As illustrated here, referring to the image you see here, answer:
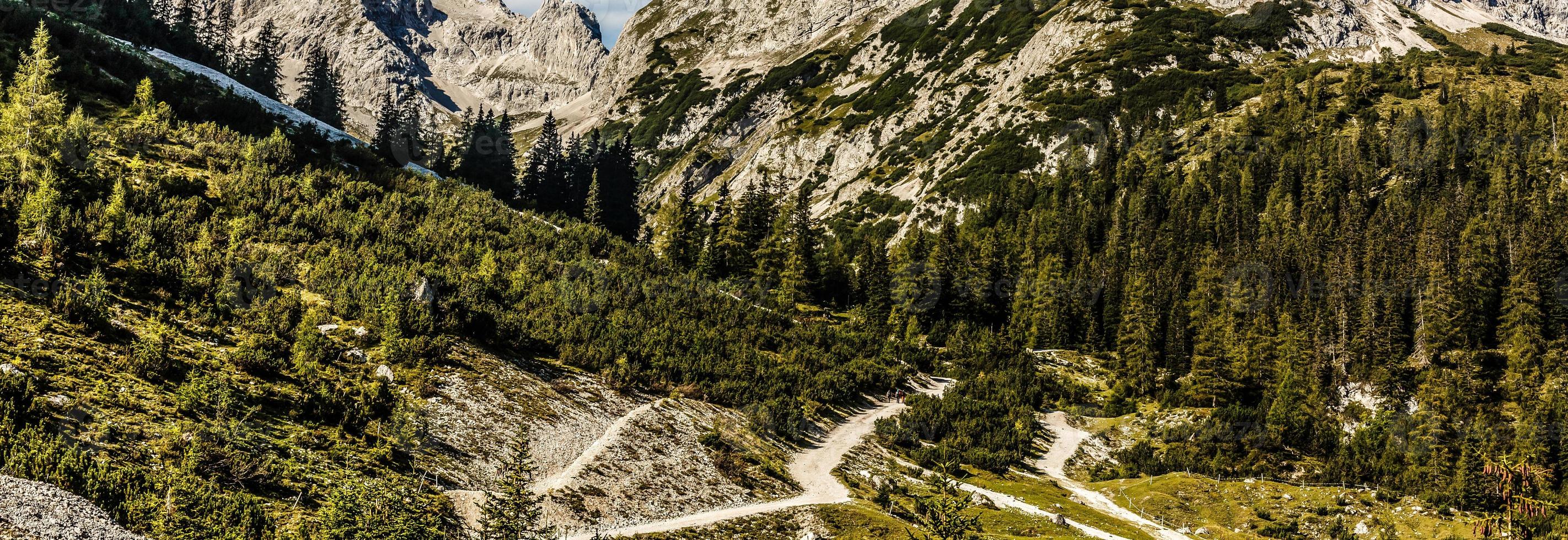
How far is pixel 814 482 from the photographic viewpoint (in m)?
30.8

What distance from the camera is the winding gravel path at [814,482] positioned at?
850 inches

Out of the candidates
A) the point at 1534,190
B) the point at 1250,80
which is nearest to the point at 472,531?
the point at 1534,190

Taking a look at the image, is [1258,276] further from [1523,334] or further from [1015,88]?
[1015,88]

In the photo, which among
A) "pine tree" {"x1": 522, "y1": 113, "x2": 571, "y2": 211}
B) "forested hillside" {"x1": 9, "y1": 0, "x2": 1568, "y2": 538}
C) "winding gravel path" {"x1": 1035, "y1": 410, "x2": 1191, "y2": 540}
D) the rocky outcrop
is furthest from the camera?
"pine tree" {"x1": 522, "y1": 113, "x2": 571, "y2": 211}

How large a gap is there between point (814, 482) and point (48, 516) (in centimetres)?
2397

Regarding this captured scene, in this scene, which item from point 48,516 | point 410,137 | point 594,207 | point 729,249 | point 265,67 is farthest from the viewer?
point 265,67

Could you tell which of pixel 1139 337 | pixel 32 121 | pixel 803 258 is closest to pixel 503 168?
pixel 803 258

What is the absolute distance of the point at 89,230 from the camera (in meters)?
22.9

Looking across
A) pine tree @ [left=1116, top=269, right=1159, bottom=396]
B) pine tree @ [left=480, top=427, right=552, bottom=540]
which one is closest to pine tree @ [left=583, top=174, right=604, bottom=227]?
pine tree @ [left=1116, top=269, right=1159, bottom=396]

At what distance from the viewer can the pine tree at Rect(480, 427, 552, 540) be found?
1446cm

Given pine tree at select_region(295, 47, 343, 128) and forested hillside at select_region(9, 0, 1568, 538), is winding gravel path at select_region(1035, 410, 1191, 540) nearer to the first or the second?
forested hillside at select_region(9, 0, 1568, 538)

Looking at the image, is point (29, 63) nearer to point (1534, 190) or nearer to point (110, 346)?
point (110, 346)

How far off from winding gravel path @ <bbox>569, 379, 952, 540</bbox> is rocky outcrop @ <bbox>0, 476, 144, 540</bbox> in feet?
31.9

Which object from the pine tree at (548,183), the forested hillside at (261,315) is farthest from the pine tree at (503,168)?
the forested hillside at (261,315)
